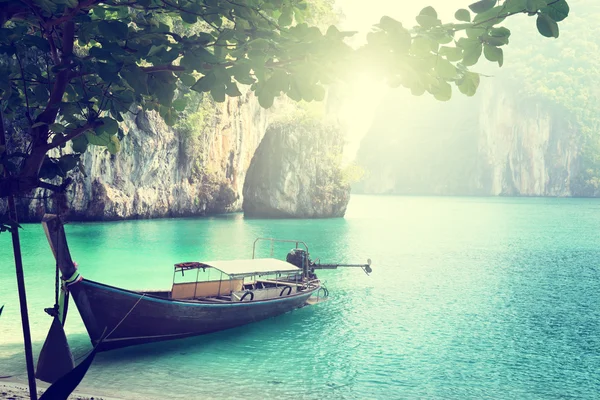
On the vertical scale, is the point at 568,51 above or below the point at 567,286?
above

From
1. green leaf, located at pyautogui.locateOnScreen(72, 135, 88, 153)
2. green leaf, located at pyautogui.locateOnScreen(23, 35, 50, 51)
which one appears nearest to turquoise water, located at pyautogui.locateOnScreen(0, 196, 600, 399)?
green leaf, located at pyautogui.locateOnScreen(72, 135, 88, 153)

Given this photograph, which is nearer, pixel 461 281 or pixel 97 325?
pixel 97 325

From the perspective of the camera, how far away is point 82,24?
3.17 m

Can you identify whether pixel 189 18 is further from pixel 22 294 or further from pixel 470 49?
pixel 22 294

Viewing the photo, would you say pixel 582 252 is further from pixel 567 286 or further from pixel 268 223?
pixel 268 223

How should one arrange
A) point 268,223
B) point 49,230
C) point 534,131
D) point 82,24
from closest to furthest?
point 82,24 → point 49,230 → point 268,223 → point 534,131

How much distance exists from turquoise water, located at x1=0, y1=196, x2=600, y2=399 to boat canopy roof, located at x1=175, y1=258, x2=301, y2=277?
1473 mm

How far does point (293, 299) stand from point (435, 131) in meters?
142

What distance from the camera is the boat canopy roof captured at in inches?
573

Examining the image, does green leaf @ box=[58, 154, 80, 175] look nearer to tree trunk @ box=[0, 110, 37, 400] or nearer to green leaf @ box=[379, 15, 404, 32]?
tree trunk @ box=[0, 110, 37, 400]

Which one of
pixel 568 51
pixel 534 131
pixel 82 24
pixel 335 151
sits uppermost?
pixel 568 51

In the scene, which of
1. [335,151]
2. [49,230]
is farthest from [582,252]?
[49,230]

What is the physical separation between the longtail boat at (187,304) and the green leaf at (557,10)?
8275 mm

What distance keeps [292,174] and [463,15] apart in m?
51.6
